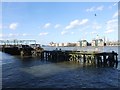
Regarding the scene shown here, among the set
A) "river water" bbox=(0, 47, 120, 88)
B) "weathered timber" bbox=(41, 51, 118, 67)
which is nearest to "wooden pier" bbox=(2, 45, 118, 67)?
"weathered timber" bbox=(41, 51, 118, 67)

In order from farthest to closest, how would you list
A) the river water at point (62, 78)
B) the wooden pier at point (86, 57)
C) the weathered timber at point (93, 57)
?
the wooden pier at point (86, 57), the weathered timber at point (93, 57), the river water at point (62, 78)

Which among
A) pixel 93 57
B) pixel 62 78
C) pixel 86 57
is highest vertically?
pixel 93 57

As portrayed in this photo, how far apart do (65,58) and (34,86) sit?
38.9 meters

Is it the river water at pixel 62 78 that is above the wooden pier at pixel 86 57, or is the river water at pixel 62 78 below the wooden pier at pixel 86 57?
below

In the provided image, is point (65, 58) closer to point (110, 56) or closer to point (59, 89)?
point (110, 56)

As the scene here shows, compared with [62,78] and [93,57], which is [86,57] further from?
[62,78]

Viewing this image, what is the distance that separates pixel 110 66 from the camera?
2050 inches

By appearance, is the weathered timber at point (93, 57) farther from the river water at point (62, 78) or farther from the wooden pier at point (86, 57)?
the river water at point (62, 78)

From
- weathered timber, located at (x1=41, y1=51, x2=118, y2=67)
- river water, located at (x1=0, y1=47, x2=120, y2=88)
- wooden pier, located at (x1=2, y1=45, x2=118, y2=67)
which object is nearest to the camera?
river water, located at (x1=0, y1=47, x2=120, y2=88)

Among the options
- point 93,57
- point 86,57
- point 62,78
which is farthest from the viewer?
point 86,57

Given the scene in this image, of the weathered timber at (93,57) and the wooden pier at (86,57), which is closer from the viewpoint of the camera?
the weathered timber at (93,57)

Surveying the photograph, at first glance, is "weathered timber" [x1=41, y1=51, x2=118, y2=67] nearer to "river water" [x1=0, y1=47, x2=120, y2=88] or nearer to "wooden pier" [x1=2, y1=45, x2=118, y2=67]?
"wooden pier" [x1=2, y1=45, x2=118, y2=67]

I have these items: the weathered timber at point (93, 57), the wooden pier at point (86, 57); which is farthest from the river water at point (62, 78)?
the wooden pier at point (86, 57)

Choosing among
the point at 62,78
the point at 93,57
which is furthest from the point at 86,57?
the point at 62,78
